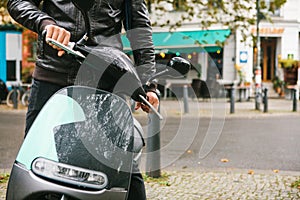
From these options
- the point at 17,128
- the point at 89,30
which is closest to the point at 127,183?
the point at 89,30

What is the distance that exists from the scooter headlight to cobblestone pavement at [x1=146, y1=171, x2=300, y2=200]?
325 cm

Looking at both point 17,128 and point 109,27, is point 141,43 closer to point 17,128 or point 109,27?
point 109,27

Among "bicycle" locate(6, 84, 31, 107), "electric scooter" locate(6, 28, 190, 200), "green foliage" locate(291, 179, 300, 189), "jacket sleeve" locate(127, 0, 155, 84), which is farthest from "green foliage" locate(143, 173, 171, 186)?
"bicycle" locate(6, 84, 31, 107)

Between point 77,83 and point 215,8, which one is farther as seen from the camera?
point 215,8

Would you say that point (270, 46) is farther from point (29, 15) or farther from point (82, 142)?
point (82, 142)

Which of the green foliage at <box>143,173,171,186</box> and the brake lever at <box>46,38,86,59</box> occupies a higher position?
the brake lever at <box>46,38,86,59</box>

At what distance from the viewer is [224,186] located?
5.81 m

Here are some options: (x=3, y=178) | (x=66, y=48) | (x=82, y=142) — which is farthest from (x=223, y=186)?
(x=66, y=48)

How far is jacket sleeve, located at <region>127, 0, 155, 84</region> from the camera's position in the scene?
8.81ft

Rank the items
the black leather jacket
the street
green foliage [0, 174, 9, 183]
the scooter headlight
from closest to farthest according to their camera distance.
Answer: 1. the scooter headlight
2. the black leather jacket
3. green foliage [0, 174, 9, 183]
4. the street

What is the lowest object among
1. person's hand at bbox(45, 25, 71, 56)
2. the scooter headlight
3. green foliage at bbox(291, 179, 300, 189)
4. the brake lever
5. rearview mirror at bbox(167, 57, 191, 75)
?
green foliage at bbox(291, 179, 300, 189)

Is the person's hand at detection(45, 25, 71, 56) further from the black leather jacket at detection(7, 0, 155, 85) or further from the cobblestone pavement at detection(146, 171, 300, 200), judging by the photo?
the cobblestone pavement at detection(146, 171, 300, 200)

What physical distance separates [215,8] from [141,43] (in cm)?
1372

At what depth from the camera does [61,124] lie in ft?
6.81
